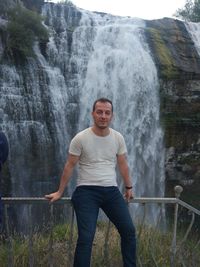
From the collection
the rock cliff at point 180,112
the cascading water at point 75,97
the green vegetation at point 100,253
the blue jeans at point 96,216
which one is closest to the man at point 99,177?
the blue jeans at point 96,216

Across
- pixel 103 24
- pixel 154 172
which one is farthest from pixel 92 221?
pixel 103 24

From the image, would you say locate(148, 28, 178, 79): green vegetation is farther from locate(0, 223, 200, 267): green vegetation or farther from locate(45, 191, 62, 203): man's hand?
locate(45, 191, 62, 203): man's hand

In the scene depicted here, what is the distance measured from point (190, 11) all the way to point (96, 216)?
33.4 meters

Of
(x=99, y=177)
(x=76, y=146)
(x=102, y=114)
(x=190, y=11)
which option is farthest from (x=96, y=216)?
(x=190, y=11)

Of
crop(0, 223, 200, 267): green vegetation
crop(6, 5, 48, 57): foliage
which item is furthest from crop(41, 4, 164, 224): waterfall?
crop(0, 223, 200, 267): green vegetation

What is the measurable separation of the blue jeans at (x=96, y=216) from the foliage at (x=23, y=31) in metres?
10.2

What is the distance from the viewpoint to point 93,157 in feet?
14.5

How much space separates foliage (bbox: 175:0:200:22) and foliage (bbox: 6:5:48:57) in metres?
20.3

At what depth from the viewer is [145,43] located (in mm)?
17141

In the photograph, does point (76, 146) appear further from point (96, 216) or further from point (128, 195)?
point (128, 195)

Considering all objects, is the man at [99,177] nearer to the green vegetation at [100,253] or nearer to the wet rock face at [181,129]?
the green vegetation at [100,253]

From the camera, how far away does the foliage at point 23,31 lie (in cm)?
1407

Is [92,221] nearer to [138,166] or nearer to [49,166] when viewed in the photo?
[49,166]

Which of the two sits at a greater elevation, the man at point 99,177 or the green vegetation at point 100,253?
the man at point 99,177
